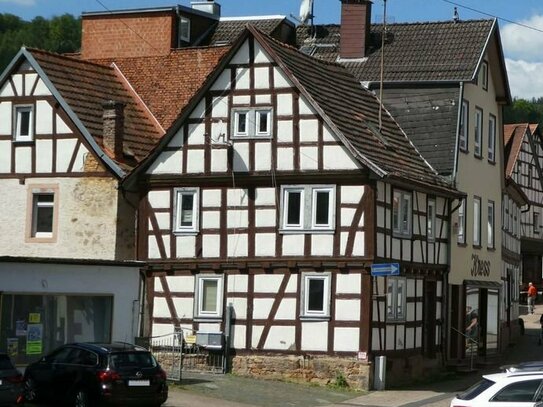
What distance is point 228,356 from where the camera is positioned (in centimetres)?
3366

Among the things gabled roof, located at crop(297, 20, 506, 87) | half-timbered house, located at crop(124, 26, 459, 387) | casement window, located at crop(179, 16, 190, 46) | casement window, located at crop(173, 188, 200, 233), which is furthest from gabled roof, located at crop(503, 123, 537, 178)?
casement window, located at crop(173, 188, 200, 233)

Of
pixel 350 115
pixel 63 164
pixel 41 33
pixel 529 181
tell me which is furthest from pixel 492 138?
pixel 41 33

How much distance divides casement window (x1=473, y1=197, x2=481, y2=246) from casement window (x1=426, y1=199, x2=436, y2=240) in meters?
4.62

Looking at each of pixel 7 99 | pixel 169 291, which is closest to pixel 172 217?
pixel 169 291

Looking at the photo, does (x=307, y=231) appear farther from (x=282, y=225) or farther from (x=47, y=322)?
(x=47, y=322)

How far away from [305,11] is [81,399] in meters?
29.0

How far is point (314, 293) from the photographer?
108 feet

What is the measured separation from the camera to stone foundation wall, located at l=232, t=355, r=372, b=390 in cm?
3209

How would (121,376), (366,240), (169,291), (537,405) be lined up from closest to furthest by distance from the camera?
(537,405), (121,376), (366,240), (169,291)

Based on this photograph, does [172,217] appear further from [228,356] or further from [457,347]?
[457,347]

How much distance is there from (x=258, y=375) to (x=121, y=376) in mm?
8873

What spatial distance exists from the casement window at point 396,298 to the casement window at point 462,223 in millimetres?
5499

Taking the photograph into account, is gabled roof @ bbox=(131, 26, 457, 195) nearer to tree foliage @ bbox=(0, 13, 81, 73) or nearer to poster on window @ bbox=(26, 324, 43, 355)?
poster on window @ bbox=(26, 324, 43, 355)

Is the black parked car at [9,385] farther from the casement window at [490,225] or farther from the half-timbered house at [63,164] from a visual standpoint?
the casement window at [490,225]
